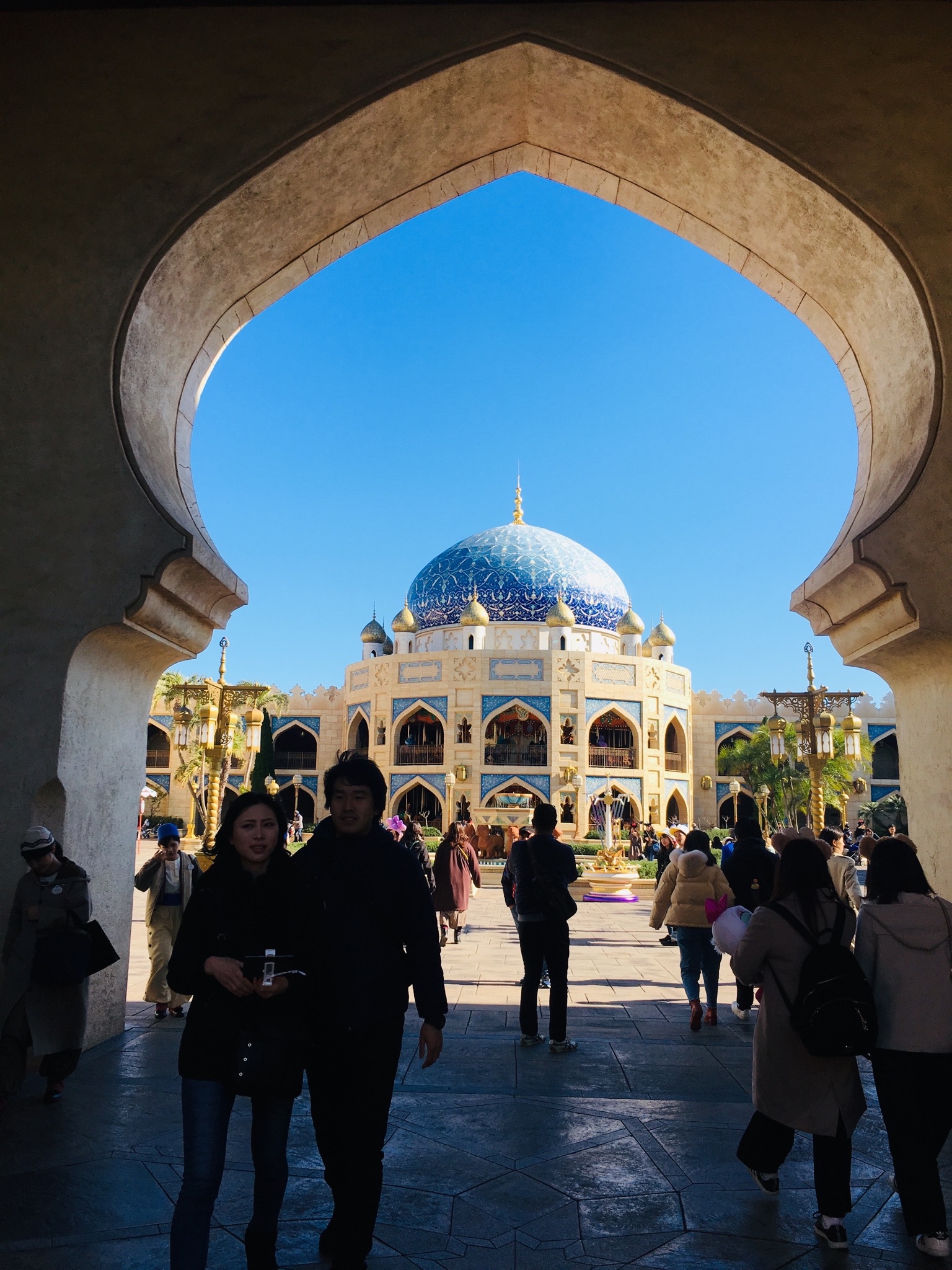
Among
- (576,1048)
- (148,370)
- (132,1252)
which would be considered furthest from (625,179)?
(132,1252)

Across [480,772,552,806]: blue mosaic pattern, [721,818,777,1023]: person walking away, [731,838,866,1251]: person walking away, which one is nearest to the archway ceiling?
[731,838,866,1251]: person walking away

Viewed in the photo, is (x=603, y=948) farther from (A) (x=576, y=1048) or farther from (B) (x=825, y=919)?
(B) (x=825, y=919)

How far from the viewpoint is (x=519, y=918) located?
17.0 ft

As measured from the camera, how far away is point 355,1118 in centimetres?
247

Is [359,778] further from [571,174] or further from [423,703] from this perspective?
[423,703]

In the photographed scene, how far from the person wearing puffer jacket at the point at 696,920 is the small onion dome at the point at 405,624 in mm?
31901

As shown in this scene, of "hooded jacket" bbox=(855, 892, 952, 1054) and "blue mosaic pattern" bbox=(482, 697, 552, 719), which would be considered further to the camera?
"blue mosaic pattern" bbox=(482, 697, 552, 719)

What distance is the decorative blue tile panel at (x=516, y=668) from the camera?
1213 inches

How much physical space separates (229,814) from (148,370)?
3.16 meters

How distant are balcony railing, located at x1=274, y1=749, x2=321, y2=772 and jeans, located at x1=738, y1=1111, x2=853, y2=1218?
3513cm

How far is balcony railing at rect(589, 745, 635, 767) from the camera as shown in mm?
30812

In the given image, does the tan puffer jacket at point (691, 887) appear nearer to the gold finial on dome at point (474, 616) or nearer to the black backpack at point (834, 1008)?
the black backpack at point (834, 1008)

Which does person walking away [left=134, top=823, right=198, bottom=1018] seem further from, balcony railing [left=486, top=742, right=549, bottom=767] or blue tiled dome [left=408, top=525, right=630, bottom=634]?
blue tiled dome [left=408, top=525, right=630, bottom=634]

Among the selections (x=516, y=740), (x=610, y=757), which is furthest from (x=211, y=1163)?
(x=516, y=740)
